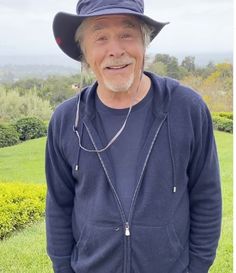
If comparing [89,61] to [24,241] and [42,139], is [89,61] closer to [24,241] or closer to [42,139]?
[24,241]

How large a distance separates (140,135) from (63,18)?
0.48m

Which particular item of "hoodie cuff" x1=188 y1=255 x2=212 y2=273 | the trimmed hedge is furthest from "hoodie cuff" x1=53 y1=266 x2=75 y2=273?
the trimmed hedge

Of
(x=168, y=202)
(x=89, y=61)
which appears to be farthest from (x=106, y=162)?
(x=89, y=61)

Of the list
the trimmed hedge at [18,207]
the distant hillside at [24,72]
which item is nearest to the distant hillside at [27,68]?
the distant hillside at [24,72]

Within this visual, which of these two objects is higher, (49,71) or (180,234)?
(180,234)

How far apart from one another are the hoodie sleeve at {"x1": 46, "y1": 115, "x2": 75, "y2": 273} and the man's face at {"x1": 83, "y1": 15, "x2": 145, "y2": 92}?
31cm

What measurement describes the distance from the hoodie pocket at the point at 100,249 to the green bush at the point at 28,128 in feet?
42.4

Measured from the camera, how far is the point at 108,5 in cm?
145

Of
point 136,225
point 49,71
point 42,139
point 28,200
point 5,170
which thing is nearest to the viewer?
point 136,225

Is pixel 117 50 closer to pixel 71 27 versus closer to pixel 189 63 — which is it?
pixel 71 27

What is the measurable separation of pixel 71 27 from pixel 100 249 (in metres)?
0.79

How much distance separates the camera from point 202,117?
154 cm

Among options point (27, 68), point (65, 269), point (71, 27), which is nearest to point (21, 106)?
point (27, 68)

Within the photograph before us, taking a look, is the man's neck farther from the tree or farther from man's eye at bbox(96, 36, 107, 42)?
the tree
